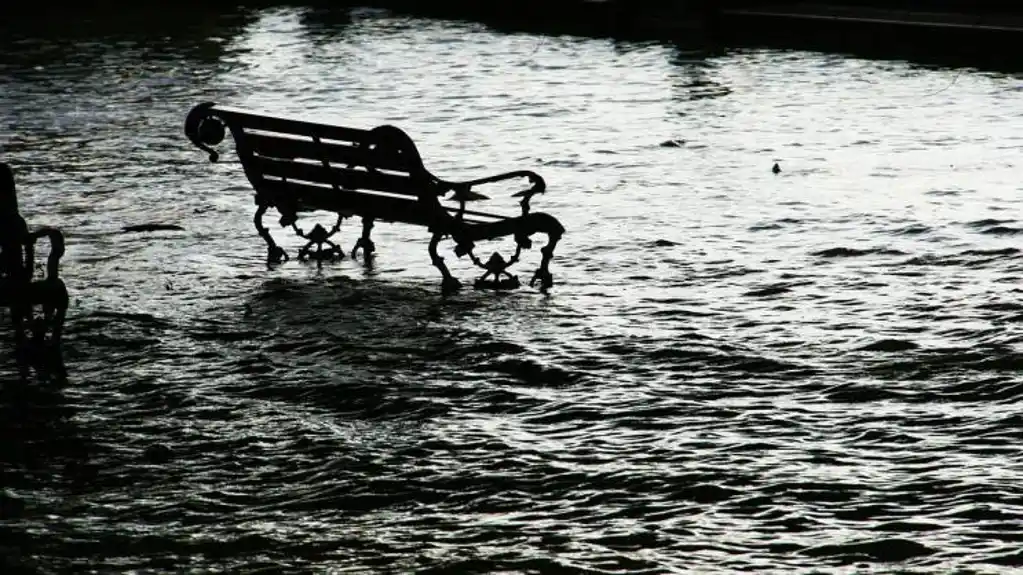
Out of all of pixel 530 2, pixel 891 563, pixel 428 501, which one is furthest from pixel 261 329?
pixel 530 2

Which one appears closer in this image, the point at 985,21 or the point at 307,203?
the point at 307,203

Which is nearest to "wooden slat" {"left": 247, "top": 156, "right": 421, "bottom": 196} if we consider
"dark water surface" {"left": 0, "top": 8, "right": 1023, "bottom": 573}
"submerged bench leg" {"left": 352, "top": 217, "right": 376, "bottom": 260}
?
"submerged bench leg" {"left": 352, "top": 217, "right": 376, "bottom": 260}

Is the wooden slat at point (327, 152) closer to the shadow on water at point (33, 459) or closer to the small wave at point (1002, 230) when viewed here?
the shadow on water at point (33, 459)

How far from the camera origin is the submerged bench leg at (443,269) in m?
9.43

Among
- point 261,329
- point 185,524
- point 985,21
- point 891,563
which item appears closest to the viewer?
point 891,563

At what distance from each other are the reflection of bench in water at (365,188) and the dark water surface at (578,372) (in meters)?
0.28

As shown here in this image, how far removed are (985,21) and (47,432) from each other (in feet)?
47.2

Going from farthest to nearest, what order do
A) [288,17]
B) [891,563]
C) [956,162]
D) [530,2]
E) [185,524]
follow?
[288,17]
[530,2]
[956,162]
[185,524]
[891,563]

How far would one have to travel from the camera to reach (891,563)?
568cm

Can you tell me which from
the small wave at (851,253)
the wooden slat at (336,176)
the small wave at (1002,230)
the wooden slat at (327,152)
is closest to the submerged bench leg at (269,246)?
the wooden slat at (336,176)

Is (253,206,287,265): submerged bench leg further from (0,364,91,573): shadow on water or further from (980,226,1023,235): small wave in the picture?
(980,226,1023,235): small wave

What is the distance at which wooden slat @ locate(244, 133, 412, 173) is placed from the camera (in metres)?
9.52

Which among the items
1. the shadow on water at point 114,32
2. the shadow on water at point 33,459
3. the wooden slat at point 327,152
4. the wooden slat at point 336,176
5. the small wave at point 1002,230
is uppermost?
the wooden slat at point 327,152

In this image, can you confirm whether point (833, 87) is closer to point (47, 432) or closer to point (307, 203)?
point (307, 203)
